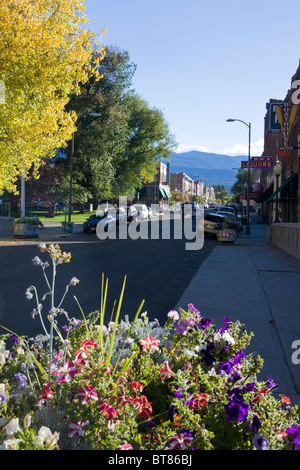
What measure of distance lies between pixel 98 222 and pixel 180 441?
106 feet

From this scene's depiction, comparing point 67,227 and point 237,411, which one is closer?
point 237,411

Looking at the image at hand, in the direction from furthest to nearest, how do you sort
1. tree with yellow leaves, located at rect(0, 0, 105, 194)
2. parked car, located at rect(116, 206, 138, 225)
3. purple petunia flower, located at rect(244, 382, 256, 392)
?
parked car, located at rect(116, 206, 138, 225)
tree with yellow leaves, located at rect(0, 0, 105, 194)
purple petunia flower, located at rect(244, 382, 256, 392)

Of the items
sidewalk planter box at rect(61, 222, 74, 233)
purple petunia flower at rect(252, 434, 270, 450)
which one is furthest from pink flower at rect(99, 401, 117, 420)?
sidewalk planter box at rect(61, 222, 74, 233)

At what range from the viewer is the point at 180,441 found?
7.88 feet

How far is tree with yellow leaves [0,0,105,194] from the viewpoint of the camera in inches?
704

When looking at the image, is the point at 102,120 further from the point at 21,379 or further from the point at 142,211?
the point at 21,379

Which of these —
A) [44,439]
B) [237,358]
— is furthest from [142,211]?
[44,439]

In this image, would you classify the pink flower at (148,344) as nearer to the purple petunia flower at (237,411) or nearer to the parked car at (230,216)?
the purple petunia flower at (237,411)

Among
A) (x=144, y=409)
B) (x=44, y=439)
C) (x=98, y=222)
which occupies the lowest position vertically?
(x=144, y=409)

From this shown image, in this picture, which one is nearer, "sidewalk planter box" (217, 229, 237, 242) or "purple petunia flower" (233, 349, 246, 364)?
"purple petunia flower" (233, 349, 246, 364)

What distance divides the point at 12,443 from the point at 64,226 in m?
30.8

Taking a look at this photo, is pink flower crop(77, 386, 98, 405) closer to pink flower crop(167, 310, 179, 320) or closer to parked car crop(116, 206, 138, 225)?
pink flower crop(167, 310, 179, 320)

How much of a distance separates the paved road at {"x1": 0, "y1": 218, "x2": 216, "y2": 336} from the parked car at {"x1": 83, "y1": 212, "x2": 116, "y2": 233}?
37.9 feet

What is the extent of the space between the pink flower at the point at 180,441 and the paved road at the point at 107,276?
16.9 feet
